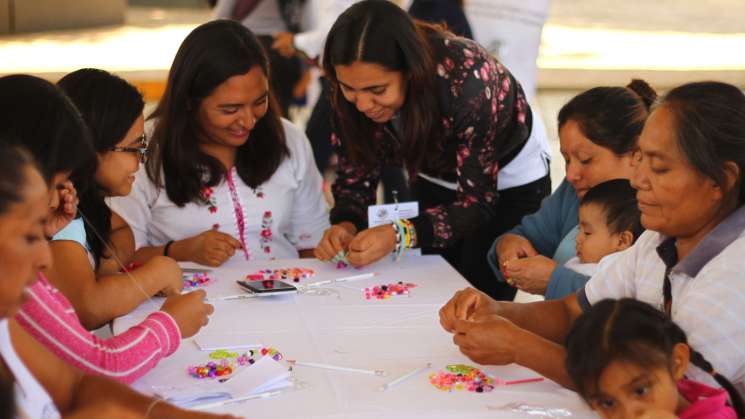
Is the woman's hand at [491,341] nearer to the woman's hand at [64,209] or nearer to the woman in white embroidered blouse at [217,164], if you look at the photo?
the woman's hand at [64,209]

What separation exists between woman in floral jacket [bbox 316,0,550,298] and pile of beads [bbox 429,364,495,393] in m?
0.81

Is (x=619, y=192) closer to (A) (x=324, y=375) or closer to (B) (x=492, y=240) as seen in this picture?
(B) (x=492, y=240)

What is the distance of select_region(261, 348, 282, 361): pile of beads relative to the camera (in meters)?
2.17

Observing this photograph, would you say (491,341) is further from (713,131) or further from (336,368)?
(713,131)

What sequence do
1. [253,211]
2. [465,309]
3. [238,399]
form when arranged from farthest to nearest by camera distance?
[253,211], [465,309], [238,399]

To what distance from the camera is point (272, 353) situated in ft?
7.20

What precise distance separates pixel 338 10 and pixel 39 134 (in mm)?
2573

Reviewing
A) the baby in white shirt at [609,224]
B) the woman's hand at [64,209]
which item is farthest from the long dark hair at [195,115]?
the baby in white shirt at [609,224]

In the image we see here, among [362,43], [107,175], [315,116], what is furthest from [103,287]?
[315,116]

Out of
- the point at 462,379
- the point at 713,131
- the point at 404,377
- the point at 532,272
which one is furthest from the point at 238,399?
the point at 532,272

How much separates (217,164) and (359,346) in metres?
1.08

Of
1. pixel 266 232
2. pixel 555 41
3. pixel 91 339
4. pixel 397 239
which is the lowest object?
pixel 555 41

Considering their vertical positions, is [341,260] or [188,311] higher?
[188,311]

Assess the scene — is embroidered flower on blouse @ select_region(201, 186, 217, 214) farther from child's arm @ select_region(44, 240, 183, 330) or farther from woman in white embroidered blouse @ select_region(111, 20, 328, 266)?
child's arm @ select_region(44, 240, 183, 330)
